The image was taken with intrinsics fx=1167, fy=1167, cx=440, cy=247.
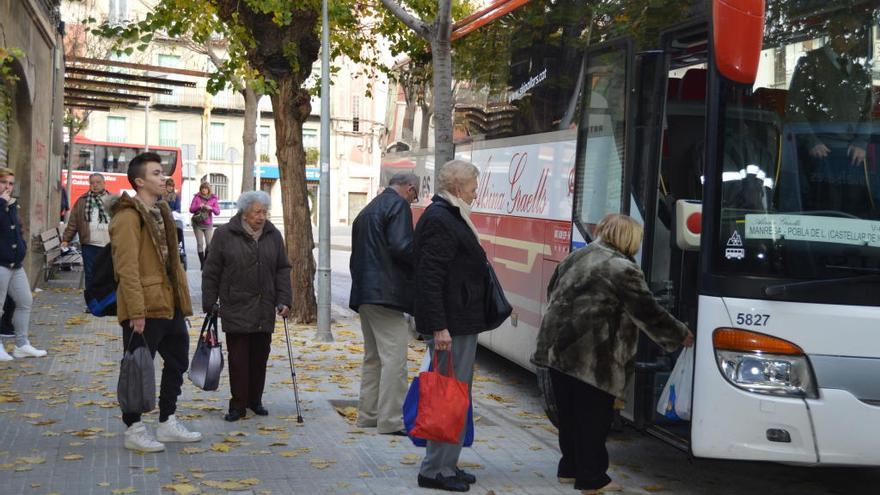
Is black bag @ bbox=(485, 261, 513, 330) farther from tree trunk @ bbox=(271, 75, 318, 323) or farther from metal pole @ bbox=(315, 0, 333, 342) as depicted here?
tree trunk @ bbox=(271, 75, 318, 323)

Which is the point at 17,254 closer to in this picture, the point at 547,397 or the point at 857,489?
the point at 547,397

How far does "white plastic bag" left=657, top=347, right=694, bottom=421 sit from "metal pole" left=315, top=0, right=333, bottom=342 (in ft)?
24.5

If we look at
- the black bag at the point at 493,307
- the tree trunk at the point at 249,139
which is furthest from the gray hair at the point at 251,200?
the tree trunk at the point at 249,139

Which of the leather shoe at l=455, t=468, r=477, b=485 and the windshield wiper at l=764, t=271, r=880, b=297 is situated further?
the leather shoe at l=455, t=468, r=477, b=485

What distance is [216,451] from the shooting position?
7406 mm

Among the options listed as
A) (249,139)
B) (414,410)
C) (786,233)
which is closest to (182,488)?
(414,410)

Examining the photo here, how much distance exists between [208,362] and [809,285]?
4378mm

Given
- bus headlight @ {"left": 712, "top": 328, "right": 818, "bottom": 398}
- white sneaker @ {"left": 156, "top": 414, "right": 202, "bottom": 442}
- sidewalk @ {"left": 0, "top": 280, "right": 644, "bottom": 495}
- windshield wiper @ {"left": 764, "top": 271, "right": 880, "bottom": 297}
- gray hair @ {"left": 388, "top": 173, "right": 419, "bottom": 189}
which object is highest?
gray hair @ {"left": 388, "top": 173, "right": 419, "bottom": 189}

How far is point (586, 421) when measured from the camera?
6363mm

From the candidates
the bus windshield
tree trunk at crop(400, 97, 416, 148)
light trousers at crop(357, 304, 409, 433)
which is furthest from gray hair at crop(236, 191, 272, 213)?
tree trunk at crop(400, 97, 416, 148)

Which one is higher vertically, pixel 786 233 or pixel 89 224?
pixel 786 233

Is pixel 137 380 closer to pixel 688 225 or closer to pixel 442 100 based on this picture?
pixel 688 225

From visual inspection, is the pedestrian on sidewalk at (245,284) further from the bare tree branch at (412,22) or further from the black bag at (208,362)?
the bare tree branch at (412,22)

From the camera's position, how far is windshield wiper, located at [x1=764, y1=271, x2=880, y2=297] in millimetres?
5773
